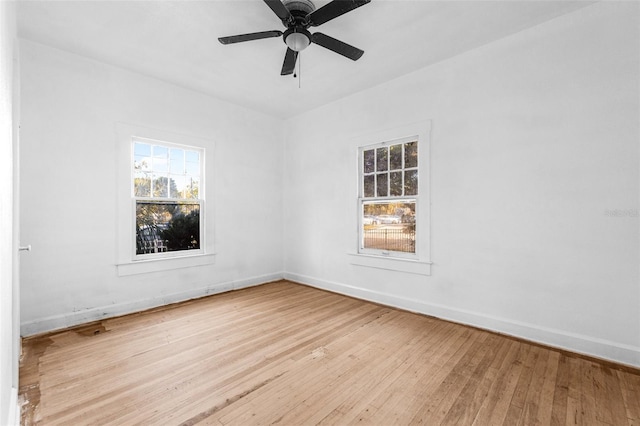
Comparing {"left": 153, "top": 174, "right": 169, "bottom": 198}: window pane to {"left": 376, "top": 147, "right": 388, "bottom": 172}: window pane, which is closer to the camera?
{"left": 153, "top": 174, "right": 169, "bottom": 198}: window pane

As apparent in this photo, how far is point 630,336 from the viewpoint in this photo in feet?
8.05

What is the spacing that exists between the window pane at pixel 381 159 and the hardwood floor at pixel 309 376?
6.42 ft

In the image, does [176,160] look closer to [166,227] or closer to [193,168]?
[193,168]

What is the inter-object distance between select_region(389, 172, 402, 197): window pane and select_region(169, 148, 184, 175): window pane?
289cm

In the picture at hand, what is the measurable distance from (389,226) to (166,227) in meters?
3.02

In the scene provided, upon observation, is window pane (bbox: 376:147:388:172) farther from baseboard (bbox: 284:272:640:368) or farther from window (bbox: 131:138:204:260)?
window (bbox: 131:138:204:260)

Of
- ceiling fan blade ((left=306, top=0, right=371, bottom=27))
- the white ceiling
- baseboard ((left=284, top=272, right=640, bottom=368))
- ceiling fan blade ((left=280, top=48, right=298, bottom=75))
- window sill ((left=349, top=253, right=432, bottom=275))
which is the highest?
the white ceiling

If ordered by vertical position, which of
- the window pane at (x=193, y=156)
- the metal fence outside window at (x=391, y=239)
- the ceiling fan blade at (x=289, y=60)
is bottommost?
the metal fence outside window at (x=391, y=239)

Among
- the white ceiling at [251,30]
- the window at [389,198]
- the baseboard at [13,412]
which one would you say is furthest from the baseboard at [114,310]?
the white ceiling at [251,30]

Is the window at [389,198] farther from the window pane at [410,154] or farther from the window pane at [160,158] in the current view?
the window pane at [160,158]

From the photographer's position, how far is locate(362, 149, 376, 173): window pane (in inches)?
167

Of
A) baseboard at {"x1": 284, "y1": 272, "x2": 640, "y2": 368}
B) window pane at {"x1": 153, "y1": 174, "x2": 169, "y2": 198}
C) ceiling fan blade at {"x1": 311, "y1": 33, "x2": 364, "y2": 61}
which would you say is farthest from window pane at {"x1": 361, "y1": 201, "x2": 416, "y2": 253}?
window pane at {"x1": 153, "y1": 174, "x2": 169, "y2": 198}

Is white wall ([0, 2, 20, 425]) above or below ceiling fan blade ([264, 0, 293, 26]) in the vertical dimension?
below

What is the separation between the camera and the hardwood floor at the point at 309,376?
6.14 ft
